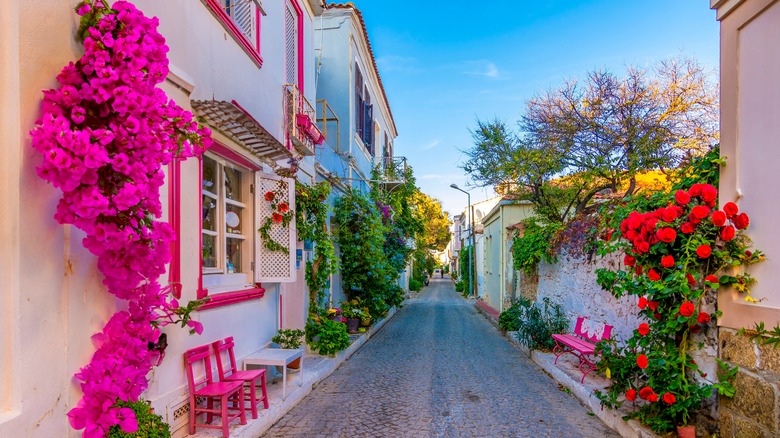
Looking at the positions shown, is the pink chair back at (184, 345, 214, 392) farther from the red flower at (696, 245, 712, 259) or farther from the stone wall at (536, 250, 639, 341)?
the stone wall at (536, 250, 639, 341)

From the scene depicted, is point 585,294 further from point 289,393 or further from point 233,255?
point 233,255

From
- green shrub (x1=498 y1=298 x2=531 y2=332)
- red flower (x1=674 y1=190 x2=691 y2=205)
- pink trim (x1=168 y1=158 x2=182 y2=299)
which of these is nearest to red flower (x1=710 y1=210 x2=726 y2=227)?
red flower (x1=674 y1=190 x2=691 y2=205)

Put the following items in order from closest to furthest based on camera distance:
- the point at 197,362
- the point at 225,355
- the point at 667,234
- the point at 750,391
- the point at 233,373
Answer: the point at 750,391, the point at 667,234, the point at 197,362, the point at 233,373, the point at 225,355

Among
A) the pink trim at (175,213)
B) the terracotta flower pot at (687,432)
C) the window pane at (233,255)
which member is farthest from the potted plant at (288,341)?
the terracotta flower pot at (687,432)

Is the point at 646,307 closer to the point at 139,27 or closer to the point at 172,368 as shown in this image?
the point at 172,368

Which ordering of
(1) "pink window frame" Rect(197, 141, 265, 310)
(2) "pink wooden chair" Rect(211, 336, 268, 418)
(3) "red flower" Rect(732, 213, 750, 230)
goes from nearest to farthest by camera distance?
(3) "red flower" Rect(732, 213, 750, 230) → (1) "pink window frame" Rect(197, 141, 265, 310) → (2) "pink wooden chair" Rect(211, 336, 268, 418)

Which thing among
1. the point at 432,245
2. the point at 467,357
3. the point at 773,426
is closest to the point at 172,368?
the point at 773,426

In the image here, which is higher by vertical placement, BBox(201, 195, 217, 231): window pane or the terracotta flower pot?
BBox(201, 195, 217, 231): window pane

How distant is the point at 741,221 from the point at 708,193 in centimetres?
36

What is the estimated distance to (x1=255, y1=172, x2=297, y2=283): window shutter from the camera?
20.1ft

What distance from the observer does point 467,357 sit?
9.02 metres

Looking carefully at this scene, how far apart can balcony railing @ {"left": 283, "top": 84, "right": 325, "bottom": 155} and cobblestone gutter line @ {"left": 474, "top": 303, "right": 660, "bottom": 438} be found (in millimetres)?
5298

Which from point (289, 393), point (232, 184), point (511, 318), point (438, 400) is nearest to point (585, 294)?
point (511, 318)

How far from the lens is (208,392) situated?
4242mm
